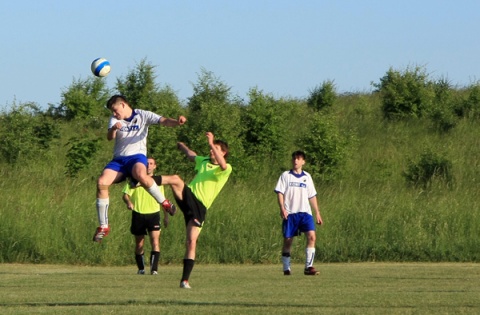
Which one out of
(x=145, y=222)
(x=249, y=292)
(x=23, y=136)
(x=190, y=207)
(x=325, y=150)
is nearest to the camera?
(x=249, y=292)

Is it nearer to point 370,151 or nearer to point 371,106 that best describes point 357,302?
point 370,151

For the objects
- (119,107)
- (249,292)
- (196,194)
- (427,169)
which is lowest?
(249,292)

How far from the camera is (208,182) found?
1347 cm

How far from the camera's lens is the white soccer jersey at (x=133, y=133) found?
518 inches

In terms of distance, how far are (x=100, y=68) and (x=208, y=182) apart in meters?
2.57

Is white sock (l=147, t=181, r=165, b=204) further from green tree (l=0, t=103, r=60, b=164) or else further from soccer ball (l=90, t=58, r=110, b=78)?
green tree (l=0, t=103, r=60, b=164)

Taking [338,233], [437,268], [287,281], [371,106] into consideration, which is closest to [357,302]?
[287,281]

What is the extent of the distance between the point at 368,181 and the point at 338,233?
1360cm

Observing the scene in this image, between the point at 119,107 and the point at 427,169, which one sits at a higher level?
the point at 427,169

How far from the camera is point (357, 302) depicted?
11.0 metres

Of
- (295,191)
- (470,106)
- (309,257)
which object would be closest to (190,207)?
(295,191)

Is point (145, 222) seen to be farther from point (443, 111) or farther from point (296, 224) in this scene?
point (443, 111)

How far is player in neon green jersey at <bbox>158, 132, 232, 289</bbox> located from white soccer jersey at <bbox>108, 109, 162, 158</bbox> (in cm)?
59

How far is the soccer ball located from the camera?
14.5 meters
